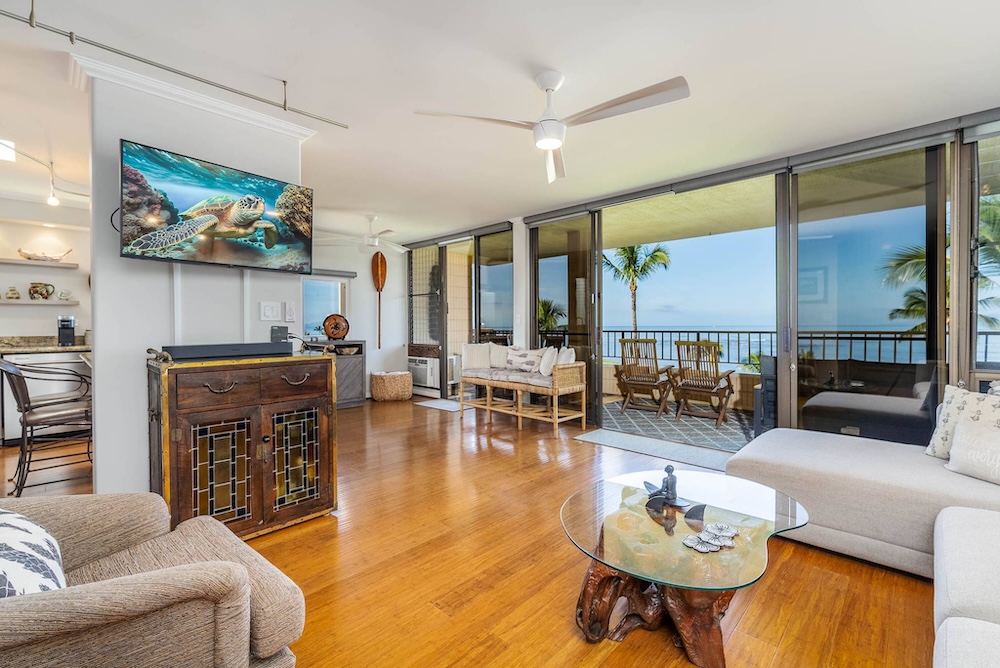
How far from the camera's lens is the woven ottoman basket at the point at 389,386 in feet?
22.4

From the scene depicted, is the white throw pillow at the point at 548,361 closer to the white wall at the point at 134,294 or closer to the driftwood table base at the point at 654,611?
the white wall at the point at 134,294

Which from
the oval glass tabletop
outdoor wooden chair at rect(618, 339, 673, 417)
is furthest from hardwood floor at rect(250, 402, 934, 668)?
outdoor wooden chair at rect(618, 339, 673, 417)

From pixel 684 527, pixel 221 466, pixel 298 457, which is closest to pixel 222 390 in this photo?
pixel 221 466

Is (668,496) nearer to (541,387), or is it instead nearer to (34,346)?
(541,387)

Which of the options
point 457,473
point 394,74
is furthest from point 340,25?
point 457,473

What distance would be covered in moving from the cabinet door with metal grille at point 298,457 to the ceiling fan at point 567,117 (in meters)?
1.77

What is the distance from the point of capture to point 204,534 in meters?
1.52

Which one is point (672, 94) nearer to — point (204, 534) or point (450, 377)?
point (204, 534)

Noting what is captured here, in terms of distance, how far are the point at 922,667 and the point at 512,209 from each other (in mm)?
4880

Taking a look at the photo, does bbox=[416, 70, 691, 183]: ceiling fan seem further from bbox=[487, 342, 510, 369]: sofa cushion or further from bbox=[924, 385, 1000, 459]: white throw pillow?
bbox=[487, 342, 510, 369]: sofa cushion

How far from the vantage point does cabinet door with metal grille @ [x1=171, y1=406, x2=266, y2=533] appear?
7.43 ft

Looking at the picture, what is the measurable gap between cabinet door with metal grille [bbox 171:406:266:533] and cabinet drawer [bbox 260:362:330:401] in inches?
5.1

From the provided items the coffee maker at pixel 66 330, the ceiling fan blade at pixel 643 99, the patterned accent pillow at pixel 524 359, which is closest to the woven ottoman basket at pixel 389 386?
the patterned accent pillow at pixel 524 359

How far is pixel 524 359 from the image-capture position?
545 centimetres
